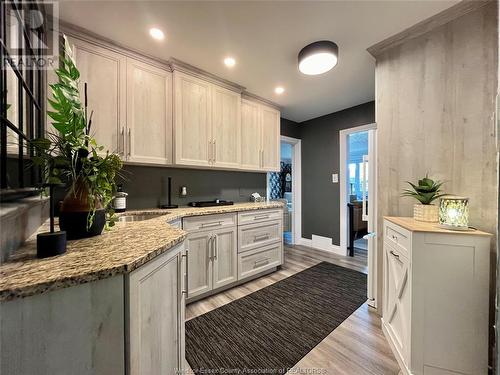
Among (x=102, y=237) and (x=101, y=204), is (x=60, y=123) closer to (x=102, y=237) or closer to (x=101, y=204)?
(x=101, y=204)

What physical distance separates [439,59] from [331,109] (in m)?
1.88

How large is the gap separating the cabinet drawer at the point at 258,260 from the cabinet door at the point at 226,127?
1173 millimetres

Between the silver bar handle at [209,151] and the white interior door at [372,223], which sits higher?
the silver bar handle at [209,151]

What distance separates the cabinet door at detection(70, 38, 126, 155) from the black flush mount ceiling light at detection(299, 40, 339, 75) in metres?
1.72

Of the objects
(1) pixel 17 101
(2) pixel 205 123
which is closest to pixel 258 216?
(2) pixel 205 123

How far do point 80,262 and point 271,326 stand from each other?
1.58 metres

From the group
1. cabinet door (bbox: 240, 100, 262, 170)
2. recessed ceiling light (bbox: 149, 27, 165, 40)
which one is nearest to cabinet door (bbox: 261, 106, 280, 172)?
cabinet door (bbox: 240, 100, 262, 170)

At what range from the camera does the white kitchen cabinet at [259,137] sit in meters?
2.82

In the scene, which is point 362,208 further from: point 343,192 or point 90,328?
point 90,328

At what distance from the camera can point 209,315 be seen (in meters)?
1.81

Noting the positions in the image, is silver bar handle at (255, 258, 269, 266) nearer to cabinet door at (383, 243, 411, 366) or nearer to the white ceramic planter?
cabinet door at (383, 243, 411, 366)

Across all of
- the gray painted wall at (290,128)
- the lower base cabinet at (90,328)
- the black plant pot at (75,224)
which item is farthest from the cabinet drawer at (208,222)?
the gray painted wall at (290,128)

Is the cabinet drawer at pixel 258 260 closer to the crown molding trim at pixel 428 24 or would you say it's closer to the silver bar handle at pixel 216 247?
the silver bar handle at pixel 216 247

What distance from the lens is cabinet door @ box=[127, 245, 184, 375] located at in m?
0.64
